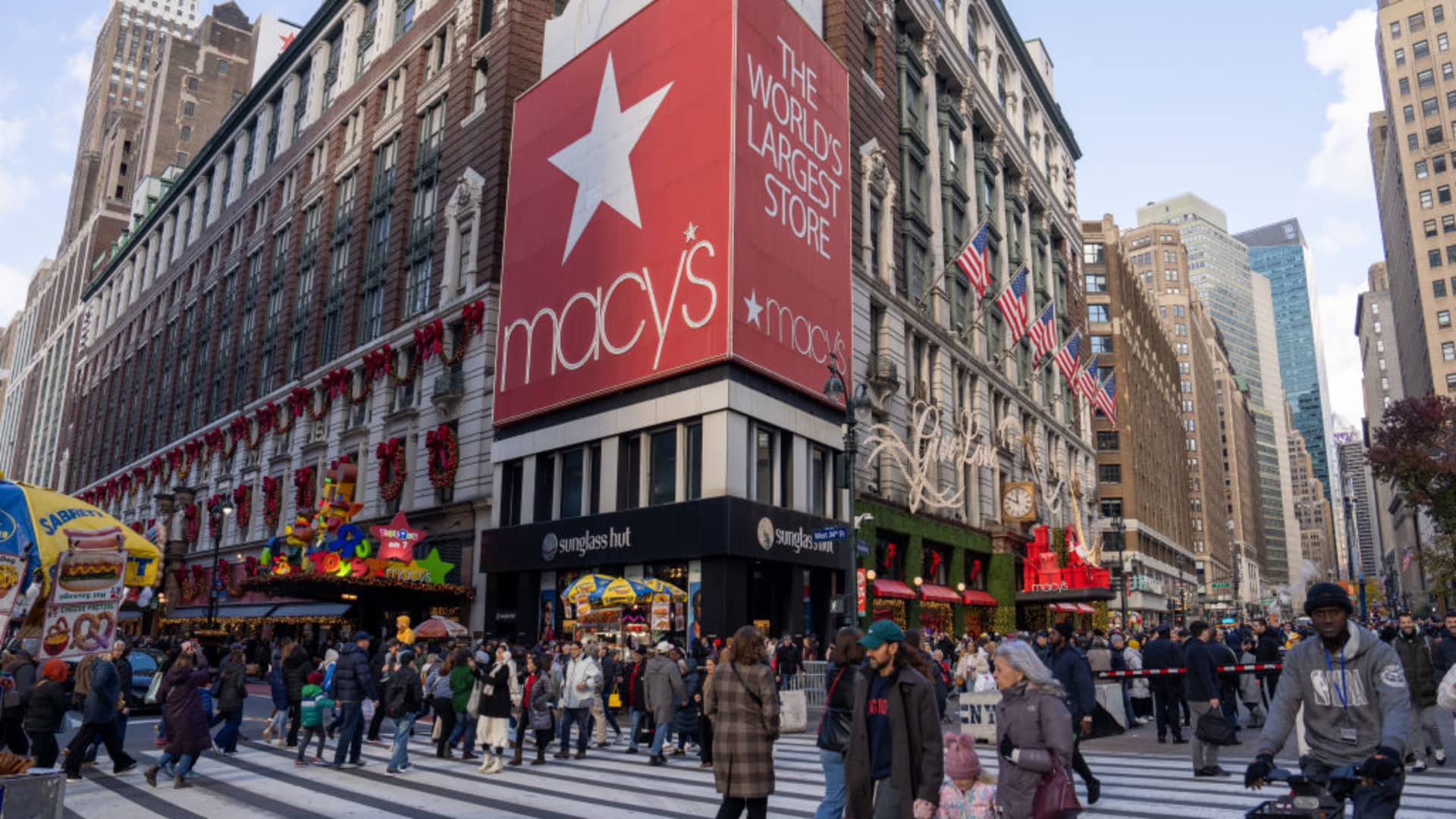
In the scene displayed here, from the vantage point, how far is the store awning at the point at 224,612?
43156 millimetres

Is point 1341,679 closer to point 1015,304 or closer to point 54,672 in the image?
point 54,672

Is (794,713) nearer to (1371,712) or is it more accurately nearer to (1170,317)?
(1371,712)

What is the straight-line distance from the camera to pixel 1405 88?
10338cm

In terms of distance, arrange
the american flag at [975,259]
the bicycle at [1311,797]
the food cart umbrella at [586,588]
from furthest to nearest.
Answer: the american flag at [975,259] < the food cart umbrella at [586,588] < the bicycle at [1311,797]

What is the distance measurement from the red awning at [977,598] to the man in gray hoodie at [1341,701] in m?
36.8

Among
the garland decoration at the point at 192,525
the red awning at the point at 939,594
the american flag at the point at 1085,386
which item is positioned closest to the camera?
the red awning at the point at 939,594

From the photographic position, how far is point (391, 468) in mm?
41156

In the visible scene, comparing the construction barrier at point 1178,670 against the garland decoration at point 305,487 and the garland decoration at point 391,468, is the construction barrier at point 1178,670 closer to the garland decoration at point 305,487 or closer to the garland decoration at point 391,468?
the garland decoration at point 391,468

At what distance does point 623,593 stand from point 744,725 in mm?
18263

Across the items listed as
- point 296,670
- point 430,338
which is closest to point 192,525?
point 430,338

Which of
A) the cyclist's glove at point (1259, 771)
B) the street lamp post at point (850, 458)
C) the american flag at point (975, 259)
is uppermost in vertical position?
the american flag at point (975, 259)

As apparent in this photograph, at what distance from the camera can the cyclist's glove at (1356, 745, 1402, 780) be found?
5043mm

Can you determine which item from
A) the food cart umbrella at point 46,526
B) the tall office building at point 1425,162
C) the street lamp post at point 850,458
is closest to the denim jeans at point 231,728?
the food cart umbrella at point 46,526

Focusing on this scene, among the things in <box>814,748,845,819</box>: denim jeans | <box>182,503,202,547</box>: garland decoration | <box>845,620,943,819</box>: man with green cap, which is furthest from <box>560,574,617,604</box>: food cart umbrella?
<box>182,503,202,547</box>: garland decoration
